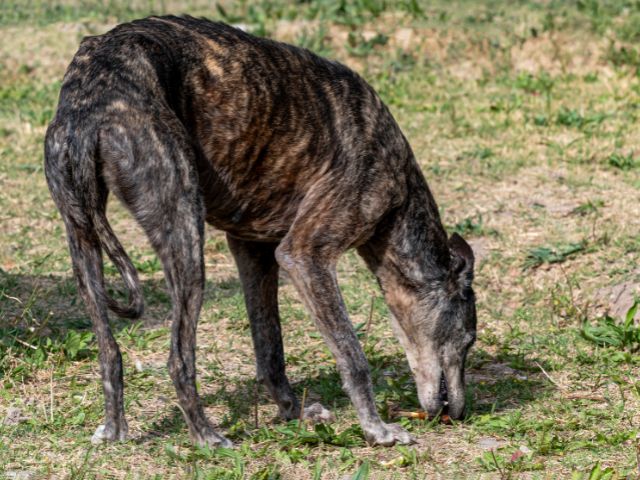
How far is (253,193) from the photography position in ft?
17.7

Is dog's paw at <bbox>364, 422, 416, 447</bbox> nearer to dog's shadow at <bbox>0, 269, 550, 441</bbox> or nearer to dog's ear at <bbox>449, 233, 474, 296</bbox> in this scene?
dog's shadow at <bbox>0, 269, 550, 441</bbox>

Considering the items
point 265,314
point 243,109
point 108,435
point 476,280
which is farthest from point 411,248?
point 476,280

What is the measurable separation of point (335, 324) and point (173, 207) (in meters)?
1.08

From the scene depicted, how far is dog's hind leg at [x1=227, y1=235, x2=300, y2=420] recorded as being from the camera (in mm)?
5957

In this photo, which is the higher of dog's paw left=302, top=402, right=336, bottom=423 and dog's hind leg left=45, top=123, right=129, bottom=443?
dog's hind leg left=45, top=123, right=129, bottom=443

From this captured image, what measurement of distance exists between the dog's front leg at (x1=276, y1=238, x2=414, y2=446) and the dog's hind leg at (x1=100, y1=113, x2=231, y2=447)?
62 centimetres

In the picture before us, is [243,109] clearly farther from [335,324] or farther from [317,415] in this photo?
[317,415]

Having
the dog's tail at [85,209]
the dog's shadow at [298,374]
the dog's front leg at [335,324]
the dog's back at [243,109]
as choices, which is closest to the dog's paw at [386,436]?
the dog's front leg at [335,324]

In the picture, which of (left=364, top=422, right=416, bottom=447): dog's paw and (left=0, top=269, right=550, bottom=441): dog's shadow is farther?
(left=0, top=269, right=550, bottom=441): dog's shadow

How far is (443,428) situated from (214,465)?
137cm

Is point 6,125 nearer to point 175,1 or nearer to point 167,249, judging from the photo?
point 175,1

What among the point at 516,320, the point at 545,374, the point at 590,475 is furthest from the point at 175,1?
the point at 590,475

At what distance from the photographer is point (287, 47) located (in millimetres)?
5715

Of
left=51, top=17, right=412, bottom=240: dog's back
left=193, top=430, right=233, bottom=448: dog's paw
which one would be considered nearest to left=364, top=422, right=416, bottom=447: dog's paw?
left=193, top=430, right=233, bottom=448: dog's paw
